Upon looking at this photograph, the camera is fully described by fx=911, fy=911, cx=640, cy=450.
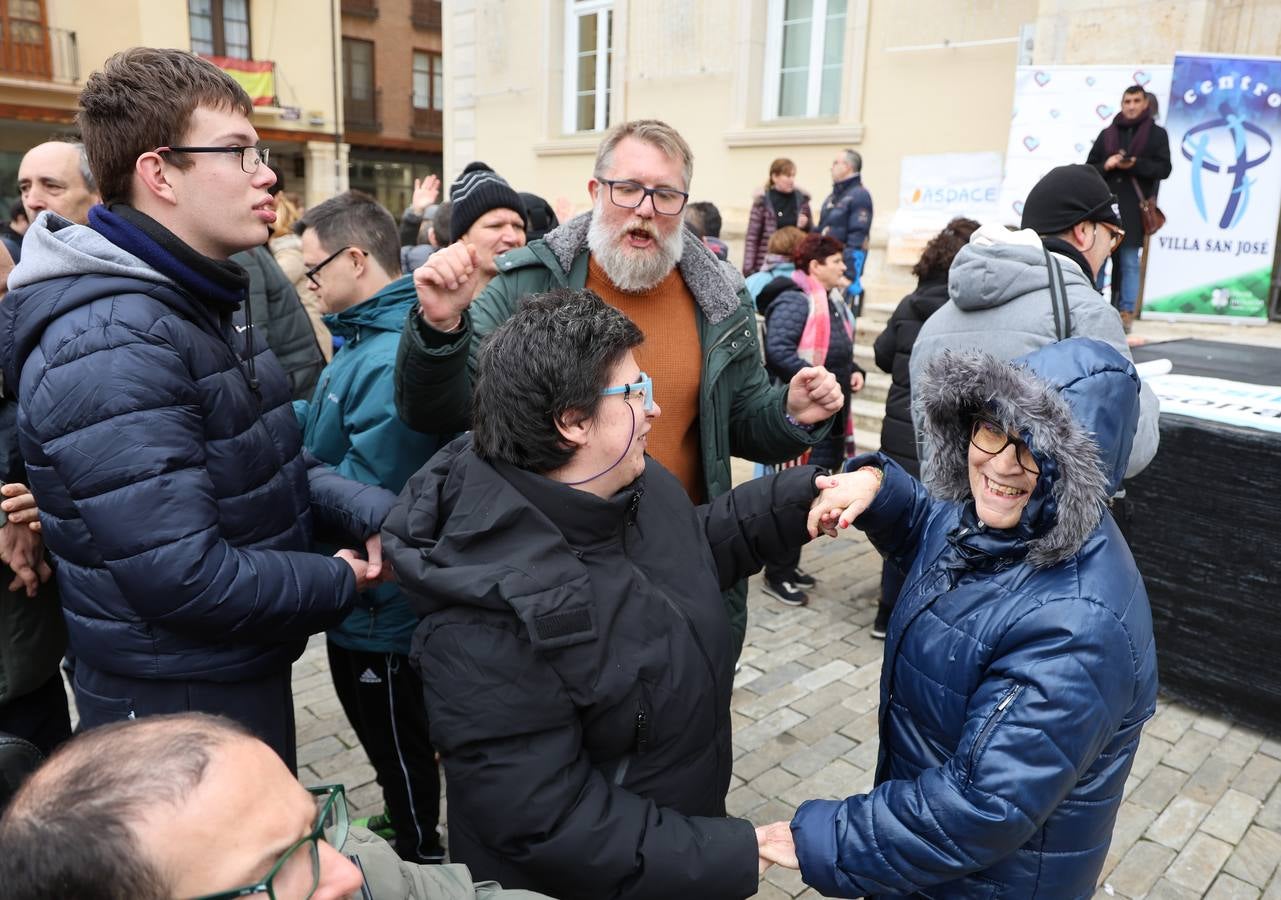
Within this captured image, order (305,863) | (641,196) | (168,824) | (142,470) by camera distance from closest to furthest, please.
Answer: (168,824) → (305,863) → (142,470) → (641,196)

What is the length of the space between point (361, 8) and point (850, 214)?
26578mm

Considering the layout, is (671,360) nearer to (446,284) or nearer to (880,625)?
(446,284)

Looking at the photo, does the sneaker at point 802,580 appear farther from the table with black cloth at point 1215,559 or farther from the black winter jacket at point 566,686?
the black winter jacket at point 566,686

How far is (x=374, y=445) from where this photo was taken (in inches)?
103

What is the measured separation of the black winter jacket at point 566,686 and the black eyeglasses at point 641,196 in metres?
1.15

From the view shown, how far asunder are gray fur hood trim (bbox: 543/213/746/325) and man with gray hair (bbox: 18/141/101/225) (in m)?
1.98

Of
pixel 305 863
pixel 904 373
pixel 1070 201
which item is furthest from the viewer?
pixel 904 373

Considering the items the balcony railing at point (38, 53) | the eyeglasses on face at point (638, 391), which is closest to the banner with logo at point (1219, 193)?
the eyeglasses on face at point (638, 391)

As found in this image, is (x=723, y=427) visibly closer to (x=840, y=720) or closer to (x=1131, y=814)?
(x=840, y=720)

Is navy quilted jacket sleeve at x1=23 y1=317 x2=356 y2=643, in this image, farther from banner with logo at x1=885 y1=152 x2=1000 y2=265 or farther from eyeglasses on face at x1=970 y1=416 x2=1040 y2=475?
banner with logo at x1=885 y1=152 x2=1000 y2=265

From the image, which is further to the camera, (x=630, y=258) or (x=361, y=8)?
(x=361, y=8)

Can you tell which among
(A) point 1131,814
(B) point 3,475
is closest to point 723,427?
(B) point 3,475

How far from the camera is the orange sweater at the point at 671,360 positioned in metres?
2.76

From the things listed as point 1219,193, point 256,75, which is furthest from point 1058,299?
point 256,75
